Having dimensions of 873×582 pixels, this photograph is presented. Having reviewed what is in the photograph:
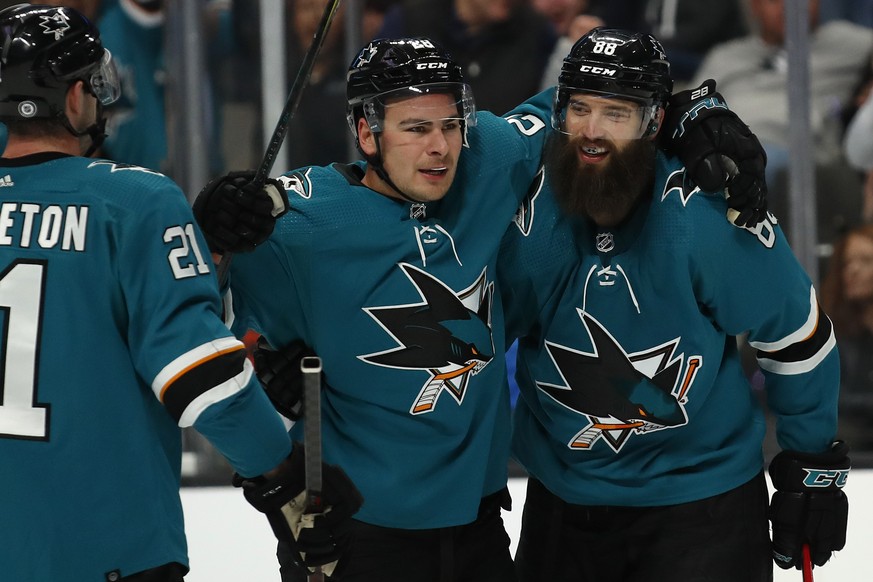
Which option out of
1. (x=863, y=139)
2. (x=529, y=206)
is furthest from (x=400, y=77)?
(x=863, y=139)

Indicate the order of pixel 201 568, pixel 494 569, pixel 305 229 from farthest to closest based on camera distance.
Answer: pixel 201 568 → pixel 494 569 → pixel 305 229

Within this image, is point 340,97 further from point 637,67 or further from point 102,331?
point 102,331

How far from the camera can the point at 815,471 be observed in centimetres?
230

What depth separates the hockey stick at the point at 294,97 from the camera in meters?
2.04

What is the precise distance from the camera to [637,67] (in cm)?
219

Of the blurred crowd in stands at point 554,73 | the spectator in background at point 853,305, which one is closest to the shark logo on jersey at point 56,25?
the blurred crowd in stands at point 554,73

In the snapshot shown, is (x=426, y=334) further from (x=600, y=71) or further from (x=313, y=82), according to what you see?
(x=313, y=82)

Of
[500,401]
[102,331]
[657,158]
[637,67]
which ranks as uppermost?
[637,67]

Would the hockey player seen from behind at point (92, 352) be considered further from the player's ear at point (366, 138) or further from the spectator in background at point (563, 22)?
the spectator in background at point (563, 22)

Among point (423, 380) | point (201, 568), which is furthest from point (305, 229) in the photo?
point (201, 568)

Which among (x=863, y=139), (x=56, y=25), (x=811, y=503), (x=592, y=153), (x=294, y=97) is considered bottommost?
(x=811, y=503)

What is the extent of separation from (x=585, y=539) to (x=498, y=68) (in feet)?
7.94

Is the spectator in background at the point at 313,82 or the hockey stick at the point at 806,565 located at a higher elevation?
the spectator in background at the point at 313,82

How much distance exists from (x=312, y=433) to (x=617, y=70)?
0.85 metres
